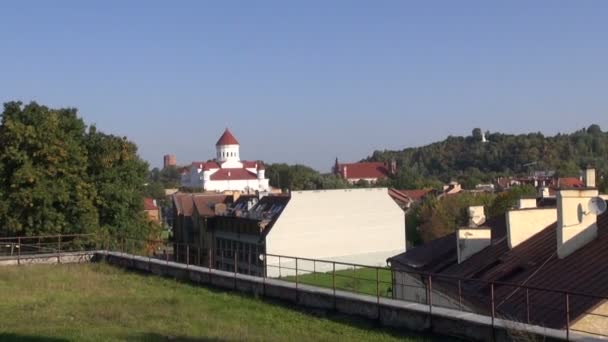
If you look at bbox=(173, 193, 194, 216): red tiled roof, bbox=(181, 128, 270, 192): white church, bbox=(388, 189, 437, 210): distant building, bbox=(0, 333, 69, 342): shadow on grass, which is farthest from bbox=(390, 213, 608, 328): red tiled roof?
bbox=(181, 128, 270, 192): white church

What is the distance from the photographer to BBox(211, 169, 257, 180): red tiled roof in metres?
156

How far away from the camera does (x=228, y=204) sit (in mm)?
70938

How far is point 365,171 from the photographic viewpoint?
174m

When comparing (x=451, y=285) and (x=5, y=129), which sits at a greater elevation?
(x=5, y=129)

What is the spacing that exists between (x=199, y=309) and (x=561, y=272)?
327 inches

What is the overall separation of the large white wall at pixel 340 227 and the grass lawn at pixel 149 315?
116 ft

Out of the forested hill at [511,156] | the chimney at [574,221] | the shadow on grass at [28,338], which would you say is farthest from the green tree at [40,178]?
the forested hill at [511,156]

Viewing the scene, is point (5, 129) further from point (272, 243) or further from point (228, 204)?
point (228, 204)

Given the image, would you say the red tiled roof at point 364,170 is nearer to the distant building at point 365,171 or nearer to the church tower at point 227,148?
Result: the distant building at point 365,171

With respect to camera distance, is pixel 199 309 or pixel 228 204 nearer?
pixel 199 309

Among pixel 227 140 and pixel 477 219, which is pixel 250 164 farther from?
pixel 477 219

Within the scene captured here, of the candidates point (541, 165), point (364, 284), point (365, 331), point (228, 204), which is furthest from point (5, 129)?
point (541, 165)

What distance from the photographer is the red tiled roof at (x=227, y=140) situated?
171500mm

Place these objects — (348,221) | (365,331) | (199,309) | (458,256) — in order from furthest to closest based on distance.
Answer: (348,221) < (458,256) < (199,309) < (365,331)
